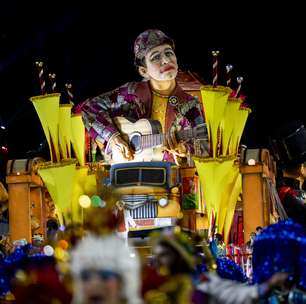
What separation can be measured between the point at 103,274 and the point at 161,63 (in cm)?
622

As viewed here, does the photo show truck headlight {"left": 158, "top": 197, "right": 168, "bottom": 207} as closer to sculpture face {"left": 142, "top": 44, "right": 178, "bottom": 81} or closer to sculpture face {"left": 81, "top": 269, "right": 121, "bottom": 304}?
sculpture face {"left": 142, "top": 44, "right": 178, "bottom": 81}

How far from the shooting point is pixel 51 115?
9.28 m

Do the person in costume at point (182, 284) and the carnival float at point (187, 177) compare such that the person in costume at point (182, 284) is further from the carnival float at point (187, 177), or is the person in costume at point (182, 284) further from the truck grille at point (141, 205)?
the carnival float at point (187, 177)

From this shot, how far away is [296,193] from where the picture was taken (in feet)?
26.7

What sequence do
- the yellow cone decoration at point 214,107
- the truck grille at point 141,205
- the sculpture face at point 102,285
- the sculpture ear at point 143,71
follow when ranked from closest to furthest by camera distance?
the sculpture face at point 102,285, the truck grille at point 141,205, the yellow cone decoration at point 214,107, the sculpture ear at point 143,71

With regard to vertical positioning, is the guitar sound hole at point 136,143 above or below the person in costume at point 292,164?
above

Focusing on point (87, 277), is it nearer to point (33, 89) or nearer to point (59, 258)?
point (59, 258)

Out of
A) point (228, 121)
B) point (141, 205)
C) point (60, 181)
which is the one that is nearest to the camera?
point (141, 205)

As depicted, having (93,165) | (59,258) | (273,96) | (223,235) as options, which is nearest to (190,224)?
(223,235)

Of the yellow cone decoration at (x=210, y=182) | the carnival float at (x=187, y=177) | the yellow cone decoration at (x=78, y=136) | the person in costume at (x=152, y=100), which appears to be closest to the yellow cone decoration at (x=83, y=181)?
the carnival float at (x=187, y=177)

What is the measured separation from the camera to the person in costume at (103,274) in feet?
11.7

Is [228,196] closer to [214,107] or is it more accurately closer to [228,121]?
[228,121]

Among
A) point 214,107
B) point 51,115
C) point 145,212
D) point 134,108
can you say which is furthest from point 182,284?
point 134,108

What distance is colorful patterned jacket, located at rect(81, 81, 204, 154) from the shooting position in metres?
9.59
